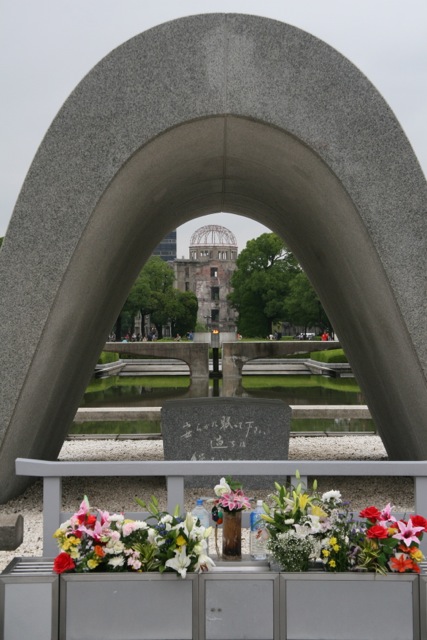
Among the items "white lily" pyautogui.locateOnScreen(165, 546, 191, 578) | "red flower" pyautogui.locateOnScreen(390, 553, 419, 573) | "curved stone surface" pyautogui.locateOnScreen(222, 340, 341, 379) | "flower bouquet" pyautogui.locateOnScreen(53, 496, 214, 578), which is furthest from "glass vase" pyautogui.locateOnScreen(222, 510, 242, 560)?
Result: "curved stone surface" pyautogui.locateOnScreen(222, 340, 341, 379)

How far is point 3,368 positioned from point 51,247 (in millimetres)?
1142

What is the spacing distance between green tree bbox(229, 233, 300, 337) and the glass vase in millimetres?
45489

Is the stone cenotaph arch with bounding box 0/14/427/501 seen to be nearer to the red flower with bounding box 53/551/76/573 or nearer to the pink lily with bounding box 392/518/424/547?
the pink lily with bounding box 392/518/424/547

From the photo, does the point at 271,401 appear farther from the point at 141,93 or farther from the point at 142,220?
the point at 141,93

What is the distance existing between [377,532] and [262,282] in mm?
46873

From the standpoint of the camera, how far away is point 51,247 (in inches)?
261

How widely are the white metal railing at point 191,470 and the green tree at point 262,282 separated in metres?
45.0

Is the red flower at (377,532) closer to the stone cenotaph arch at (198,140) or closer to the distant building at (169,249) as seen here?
the stone cenotaph arch at (198,140)

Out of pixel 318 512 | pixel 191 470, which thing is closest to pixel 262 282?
pixel 191 470

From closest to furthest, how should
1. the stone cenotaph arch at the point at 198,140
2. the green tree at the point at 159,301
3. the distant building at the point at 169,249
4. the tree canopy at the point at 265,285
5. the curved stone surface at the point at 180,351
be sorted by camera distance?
the stone cenotaph arch at the point at 198,140, the curved stone surface at the point at 180,351, the tree canopy at the point at 265,285, the green tree at the point at 159,301, the distant building at the point at 169,249

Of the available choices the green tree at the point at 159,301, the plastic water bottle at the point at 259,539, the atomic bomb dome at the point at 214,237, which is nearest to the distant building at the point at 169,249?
the atomic bomb dome at the point at 214,237

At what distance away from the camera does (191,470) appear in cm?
448

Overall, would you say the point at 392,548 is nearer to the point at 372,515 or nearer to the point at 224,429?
the point at 372,515

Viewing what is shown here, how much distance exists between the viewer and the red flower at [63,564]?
3.60m
